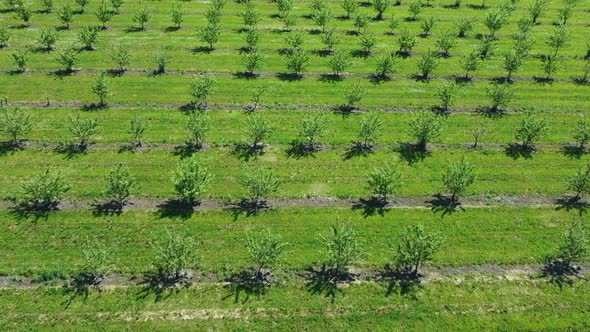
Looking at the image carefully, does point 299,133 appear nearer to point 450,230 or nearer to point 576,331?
point 450,230

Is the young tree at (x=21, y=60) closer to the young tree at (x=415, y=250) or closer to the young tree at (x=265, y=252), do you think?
the young tree at (x=265, y=252)

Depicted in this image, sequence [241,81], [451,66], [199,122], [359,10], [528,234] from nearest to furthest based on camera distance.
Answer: [528,234]
[199,122]
[241,81]
[451,66]
[359,10]

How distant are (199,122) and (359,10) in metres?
54.3

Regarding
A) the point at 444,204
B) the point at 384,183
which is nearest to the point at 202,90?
the point at 384,183

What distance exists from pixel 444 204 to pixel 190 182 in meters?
24.8

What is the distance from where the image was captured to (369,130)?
55469 millimetres

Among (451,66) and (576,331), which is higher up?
(451,66)

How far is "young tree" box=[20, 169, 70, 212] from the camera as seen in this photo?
45219mm

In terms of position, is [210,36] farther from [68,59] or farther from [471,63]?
[471,63]

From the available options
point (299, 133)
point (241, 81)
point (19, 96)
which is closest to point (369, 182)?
point (299, 133)

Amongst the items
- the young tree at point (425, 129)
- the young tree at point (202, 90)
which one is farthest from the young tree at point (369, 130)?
the young tree at point (202, 90)

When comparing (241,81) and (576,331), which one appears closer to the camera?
(576,331)

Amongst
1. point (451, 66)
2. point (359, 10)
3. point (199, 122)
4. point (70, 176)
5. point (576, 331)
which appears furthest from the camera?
point (359, 10)

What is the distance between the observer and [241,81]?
68688mm
